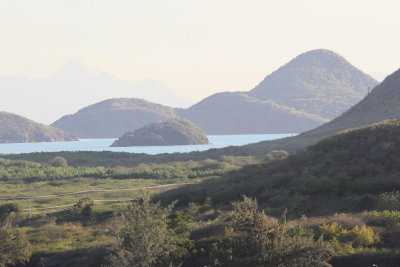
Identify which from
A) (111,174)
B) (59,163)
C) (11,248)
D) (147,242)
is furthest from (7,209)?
(59,163)

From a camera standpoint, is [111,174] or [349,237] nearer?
[349,237]

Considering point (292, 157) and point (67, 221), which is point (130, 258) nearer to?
point (67, 221)

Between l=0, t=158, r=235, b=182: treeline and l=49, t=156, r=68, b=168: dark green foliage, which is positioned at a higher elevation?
l=49, t=156, r=68, b=168: dark green foliage

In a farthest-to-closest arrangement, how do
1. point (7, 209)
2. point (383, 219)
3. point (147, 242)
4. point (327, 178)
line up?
point (7, 209) → point (327, 178) → point (383, 219) → point (147, 242)

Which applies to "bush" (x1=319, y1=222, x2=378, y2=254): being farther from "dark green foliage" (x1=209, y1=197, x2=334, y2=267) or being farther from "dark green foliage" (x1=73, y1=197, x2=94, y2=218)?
"dark green foliage" (x1=73, y1=197, x2=94, y2=218)

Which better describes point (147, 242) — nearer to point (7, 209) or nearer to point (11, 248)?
point (11, 248)

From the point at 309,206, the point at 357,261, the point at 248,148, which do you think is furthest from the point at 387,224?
the point at 248,148

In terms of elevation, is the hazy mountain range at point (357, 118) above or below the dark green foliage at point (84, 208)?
above

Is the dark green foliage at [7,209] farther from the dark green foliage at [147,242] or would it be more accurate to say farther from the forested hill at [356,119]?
the forested hill at [356,119]

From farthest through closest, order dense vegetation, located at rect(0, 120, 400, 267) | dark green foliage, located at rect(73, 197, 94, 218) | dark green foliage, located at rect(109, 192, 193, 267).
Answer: dark green foliage, located at rect(73, 197, 94, 218) → dark green foliage, located at rect(109, 192, 193, 267) → dense vegetation, located at rect(0, 120, 400, 267)

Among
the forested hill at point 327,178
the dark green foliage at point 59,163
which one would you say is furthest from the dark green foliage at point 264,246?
the dark green foliage at point 59,163

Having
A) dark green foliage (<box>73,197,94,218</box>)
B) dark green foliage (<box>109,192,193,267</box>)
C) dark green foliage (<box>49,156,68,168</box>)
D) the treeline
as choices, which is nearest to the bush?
dark green foliage (<box>109,192,193,267</box>)

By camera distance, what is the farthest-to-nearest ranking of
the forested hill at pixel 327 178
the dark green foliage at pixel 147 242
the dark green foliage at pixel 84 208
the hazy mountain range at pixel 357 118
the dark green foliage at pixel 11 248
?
the hazy mountain range at pixel 357 118, the dark green foliage at pixel 84 208, the forested hill at pixel 327 178, the dark green foliage at pixel 11 248, the dark green foliage at pixel 147 242

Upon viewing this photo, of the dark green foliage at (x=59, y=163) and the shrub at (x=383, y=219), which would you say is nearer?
the shrub at (x=383, y=219)
